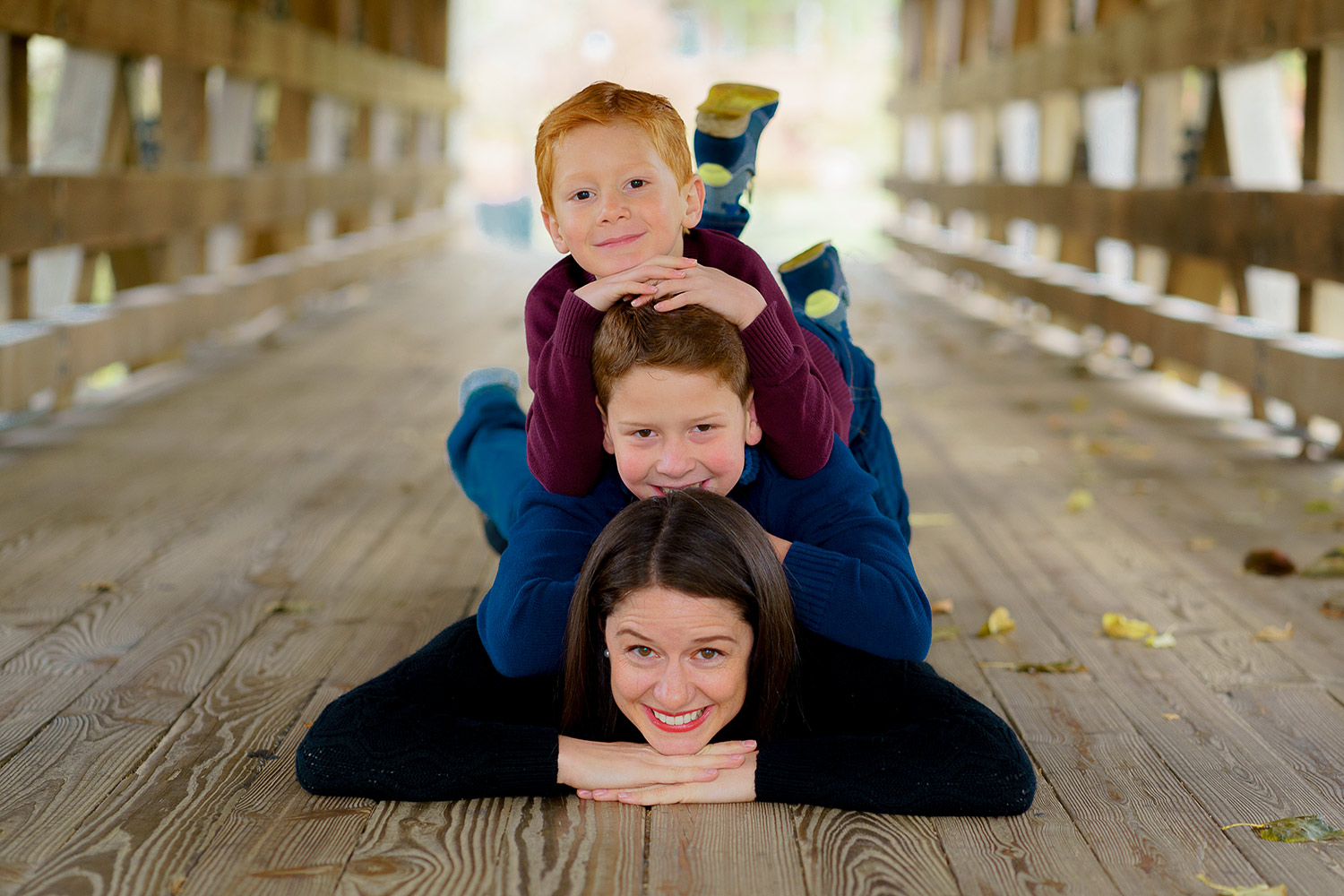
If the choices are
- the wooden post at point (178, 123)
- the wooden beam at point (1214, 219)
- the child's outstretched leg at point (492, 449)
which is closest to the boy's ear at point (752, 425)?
the child's outstretched leg at point (492, 449)

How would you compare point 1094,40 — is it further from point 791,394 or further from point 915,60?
point 915,60

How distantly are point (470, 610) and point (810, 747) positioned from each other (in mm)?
1215

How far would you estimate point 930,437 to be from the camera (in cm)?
508

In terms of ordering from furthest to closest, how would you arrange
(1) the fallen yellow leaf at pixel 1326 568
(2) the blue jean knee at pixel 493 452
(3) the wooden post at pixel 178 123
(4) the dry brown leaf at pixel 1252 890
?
(3) the wooden post at pixel 178 123, (1) the fallen yellow leaf at pixel 1326 568, (2) the blue jean knee at pixel 493 452, (4) the dry brown leaf at pixel 1252 890

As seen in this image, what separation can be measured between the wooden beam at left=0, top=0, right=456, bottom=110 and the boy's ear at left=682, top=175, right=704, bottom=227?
292cm

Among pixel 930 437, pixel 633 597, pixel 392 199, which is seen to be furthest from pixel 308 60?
pixel 633 597

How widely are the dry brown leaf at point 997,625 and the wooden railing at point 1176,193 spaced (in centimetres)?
190

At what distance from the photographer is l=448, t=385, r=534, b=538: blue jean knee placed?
2814mm

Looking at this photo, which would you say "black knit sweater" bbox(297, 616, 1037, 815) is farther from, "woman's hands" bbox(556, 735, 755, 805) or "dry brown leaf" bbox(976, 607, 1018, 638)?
"dry brown leaf" bbox(976, 607, 1018, 638)

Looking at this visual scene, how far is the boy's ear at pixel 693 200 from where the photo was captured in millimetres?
2398

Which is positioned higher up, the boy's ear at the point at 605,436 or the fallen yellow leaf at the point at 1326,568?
the boy's ear at the point at 605,436

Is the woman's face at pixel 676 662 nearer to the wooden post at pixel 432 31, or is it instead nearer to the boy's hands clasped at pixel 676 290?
the boy's hands clasped at pixel 676 290

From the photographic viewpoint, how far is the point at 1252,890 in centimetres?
179

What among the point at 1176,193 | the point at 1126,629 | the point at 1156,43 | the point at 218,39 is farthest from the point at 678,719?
the point at 218,39
